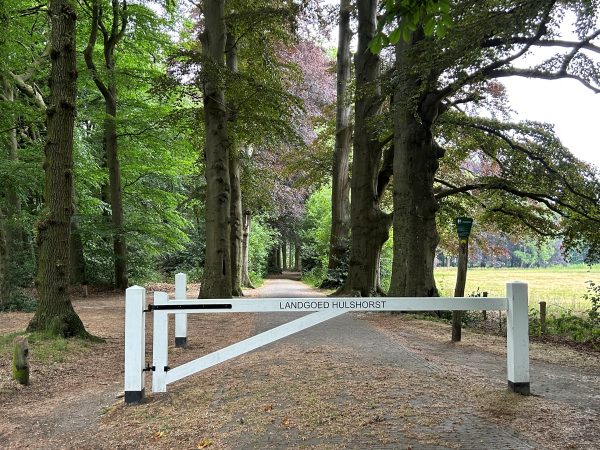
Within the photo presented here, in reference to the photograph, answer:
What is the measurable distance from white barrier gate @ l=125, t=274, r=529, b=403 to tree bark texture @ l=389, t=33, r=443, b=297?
7633mm

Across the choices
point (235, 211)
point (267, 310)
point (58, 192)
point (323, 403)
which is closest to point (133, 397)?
point (267, 310)

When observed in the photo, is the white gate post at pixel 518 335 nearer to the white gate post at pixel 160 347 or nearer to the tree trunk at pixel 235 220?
the white gate post at pixel 160 347

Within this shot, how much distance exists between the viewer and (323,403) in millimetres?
4738

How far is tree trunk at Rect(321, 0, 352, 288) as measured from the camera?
2220cm

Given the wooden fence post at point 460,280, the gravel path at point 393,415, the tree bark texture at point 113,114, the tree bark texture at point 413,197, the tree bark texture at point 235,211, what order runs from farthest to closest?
the tree bark texture at point 113,114 < the tree bark texture at point 235,211 < the tree bark texture at point 413,197 < the wooden fence post at point 460,280 < the gravel path at point 393,415

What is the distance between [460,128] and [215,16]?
812 centimetres

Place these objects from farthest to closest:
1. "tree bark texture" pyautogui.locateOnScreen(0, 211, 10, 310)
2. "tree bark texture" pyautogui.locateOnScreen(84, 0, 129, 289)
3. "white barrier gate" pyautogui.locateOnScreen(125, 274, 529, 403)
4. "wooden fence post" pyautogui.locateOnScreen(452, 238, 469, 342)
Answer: "tree bark texture" pyautogui.locateOnScreen(84, 0, 129, 289)
"tree bark texture" pyautogui.locateOnScreen(0, 211, 10, 310)
"wooden fence post" pyautogui.locateOnScreen(452, 238, 469, 342)
"white barrier gate" pyautogui.locateOnScreen(125, 274, 529, 403)

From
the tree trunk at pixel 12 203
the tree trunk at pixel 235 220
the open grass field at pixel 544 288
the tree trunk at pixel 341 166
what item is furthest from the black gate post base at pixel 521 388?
the tree trunk at pixel 341 166

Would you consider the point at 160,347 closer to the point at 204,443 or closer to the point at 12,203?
the point at 204,443

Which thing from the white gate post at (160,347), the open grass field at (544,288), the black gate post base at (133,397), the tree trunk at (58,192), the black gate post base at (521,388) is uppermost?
the tree trunk at (58,192)

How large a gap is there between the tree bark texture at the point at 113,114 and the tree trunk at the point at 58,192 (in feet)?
33.8

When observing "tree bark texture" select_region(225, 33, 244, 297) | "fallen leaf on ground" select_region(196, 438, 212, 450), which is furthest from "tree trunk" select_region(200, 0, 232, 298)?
"fallen leaf on ground" select_region(196, 438, 212, 450)

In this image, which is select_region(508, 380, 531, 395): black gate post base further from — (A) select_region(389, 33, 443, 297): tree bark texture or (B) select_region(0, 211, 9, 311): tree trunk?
(B) select_region(0, 211, 9, 311): tree trunk

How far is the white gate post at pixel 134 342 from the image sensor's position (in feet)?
16.6
